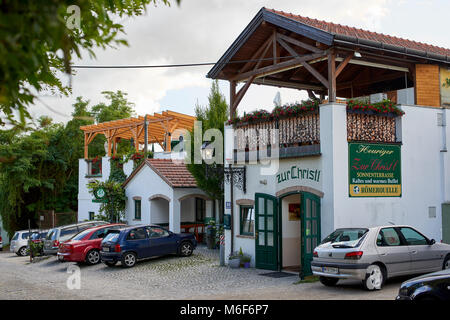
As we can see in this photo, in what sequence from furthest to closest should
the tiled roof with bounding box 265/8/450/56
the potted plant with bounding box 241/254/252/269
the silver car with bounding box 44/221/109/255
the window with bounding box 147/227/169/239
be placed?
1. the silver car with bounding box 44/221/109/255
2. the window with bounding box 147/227/169/239
3. the potted plant with bounding box 241/254/252/269
4. the tiled roof with bounding box 265/8/450/56

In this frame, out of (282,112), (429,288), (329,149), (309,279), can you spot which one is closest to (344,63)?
(282,112)

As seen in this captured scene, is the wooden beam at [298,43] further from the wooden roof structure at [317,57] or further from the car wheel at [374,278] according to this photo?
the car wheel at [374,278]

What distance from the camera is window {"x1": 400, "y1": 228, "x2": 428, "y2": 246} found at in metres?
12.4

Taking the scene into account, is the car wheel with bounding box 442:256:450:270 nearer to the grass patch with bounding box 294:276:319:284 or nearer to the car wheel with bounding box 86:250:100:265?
the grass patch with bounding box 294:276:319:284

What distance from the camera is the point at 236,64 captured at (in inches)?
723

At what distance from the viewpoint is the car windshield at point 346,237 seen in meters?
11.7

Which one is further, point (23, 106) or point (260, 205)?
point (260, 205)

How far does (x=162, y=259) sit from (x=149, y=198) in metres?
5.52

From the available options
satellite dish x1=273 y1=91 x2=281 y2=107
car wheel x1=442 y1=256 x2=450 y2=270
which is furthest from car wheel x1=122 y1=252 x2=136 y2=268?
car wheel x1=442 y1=256 x2=450 y2=270

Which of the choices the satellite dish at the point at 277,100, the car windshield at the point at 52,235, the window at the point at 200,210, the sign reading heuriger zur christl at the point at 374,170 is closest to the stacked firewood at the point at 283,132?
the satellite dish at the point at 277,100

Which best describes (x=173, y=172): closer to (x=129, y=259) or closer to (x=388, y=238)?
(x=129, y=259)

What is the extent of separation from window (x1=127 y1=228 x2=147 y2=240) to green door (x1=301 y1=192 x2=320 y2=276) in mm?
7277

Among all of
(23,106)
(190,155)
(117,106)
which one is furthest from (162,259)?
(117,106)

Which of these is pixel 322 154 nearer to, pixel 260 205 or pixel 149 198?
pixel 260 205
